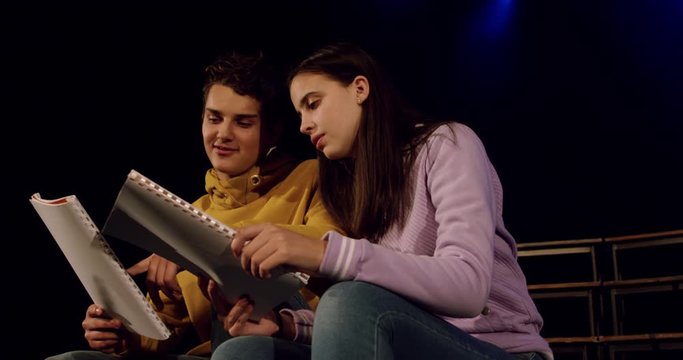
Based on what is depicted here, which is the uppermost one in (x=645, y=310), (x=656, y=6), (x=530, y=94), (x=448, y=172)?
(x=656, y=6)

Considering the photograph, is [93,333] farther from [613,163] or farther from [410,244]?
[613,163]

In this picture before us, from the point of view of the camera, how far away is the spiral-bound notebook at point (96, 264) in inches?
39.3

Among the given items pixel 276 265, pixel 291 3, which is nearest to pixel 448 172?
pixel 276 265

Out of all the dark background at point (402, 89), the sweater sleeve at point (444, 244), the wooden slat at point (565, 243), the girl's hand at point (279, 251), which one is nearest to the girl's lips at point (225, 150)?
the sweater sleeve at point (444, 244)

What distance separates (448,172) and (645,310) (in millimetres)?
2204

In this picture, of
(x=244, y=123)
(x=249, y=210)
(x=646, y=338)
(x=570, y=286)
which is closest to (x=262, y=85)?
(x=244, y=123)

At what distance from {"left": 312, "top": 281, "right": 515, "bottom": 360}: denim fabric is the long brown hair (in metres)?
0.28

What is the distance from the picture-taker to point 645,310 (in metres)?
2.90

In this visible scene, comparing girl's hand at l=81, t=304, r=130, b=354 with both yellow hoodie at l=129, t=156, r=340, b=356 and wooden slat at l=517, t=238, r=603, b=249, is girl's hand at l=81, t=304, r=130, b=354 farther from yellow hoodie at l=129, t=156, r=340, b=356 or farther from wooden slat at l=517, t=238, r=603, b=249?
wooden slat at l=517, t=238, r=603, b=249

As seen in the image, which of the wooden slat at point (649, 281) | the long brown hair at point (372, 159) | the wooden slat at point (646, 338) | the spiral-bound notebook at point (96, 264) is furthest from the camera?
the wooden slat at point (649, 281)

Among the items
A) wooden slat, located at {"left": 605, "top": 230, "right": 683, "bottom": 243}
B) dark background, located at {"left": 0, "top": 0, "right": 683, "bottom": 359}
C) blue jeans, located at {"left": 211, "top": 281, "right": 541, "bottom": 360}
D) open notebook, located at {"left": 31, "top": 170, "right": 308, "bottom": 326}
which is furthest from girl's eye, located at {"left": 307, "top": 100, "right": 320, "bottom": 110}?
wooden slat, located at {"left": 605, "top": 230, "right": 683, "bottom": 243}

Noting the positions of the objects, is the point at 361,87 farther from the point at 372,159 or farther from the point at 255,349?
the point at 255,349

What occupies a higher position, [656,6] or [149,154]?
[656,6]

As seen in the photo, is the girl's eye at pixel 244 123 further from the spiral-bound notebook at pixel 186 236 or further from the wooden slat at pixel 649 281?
the wooden slat at pixel 649 281
